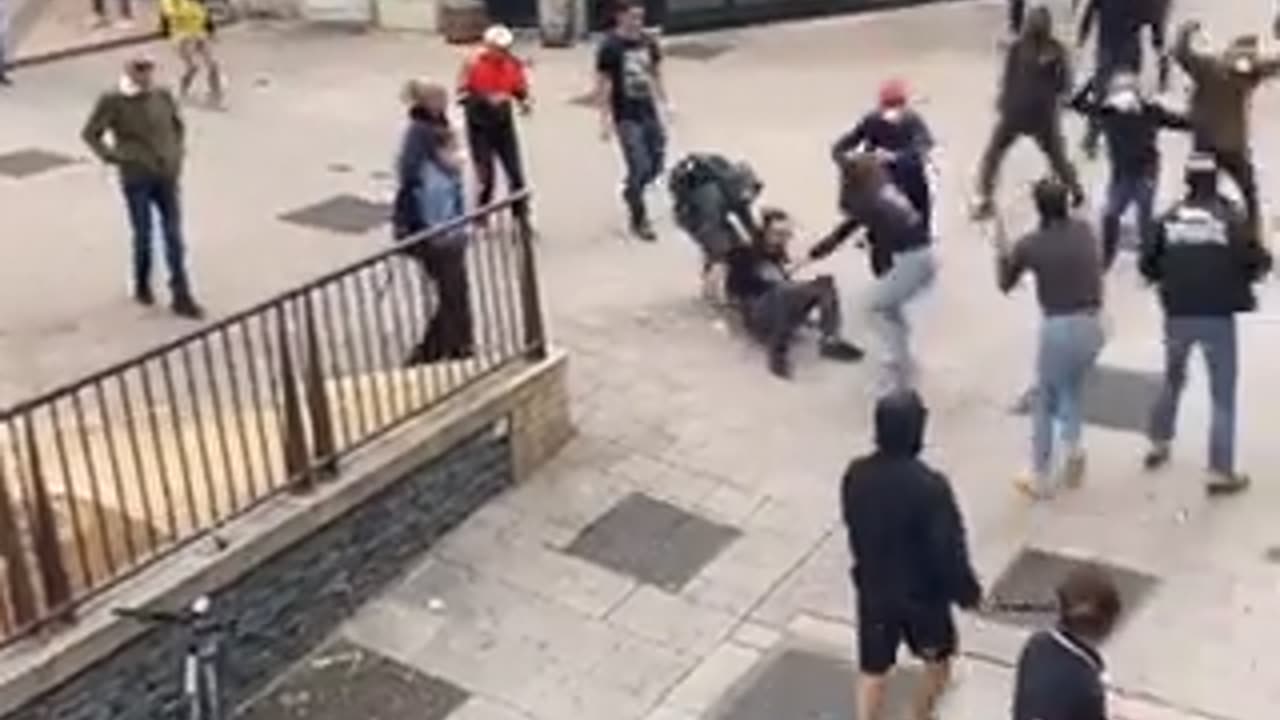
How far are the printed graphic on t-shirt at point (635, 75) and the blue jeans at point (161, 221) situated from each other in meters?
2.86

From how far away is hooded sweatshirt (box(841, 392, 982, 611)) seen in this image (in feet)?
23.1

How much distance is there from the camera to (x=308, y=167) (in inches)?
604

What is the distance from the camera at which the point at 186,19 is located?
17.1 meters

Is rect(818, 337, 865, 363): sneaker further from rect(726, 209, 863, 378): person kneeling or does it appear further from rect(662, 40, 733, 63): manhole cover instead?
rect(662, 40, 733, 63): manhole cover

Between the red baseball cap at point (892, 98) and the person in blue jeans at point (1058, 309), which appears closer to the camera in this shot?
the person in blue jeans at point (1058, 309)

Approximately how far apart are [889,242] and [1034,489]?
4.53 feet

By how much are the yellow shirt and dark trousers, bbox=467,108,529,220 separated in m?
4.52

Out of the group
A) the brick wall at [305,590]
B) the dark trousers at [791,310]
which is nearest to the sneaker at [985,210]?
the dark trousers at [791,310]

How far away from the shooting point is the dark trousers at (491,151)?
13.3m

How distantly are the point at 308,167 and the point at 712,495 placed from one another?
6.29m

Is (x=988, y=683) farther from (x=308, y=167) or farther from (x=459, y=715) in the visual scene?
(x=308, y=167)

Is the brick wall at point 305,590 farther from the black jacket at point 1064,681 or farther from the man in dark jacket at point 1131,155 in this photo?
the man in dark jacket at point 1131,155

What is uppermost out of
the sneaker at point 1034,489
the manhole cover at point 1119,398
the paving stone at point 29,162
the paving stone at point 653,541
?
the paving stone at point 29,162

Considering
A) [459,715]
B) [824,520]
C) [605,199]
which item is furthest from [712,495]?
[605,199]
